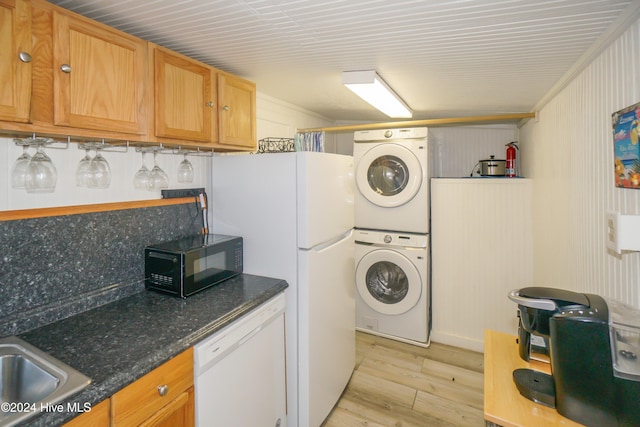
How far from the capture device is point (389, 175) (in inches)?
122

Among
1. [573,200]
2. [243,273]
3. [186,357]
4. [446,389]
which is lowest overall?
[446,389]

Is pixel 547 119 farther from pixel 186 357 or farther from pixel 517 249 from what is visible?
pixel 186 357

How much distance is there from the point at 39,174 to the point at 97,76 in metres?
0.43

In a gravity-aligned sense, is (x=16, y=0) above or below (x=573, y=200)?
above

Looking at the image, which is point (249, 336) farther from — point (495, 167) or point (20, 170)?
point (495, 167)

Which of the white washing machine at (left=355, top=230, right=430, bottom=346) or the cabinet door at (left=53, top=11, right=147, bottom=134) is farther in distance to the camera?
the white washing machine at (left=355, top=230, right=430, bottom=346)

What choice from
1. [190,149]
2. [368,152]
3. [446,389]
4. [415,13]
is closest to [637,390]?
[415,13]

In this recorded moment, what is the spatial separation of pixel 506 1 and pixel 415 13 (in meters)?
0.31

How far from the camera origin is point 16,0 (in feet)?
3.35

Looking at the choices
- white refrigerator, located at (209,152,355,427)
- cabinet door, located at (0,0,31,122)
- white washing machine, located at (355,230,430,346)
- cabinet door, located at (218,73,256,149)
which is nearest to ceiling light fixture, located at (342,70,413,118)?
white refrigerator, located at (209,152,355,427)

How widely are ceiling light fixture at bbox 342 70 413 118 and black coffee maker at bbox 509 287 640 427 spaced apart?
154cm

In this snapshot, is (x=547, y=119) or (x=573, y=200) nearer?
(x=573, y=200)

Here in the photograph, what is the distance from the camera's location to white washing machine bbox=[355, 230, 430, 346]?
293 cm

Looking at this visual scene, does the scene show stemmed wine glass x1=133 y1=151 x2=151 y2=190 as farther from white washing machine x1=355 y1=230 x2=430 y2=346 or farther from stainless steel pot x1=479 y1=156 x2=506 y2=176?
stainless steel pot x1=479 y1=156 x2=506 y2=176
